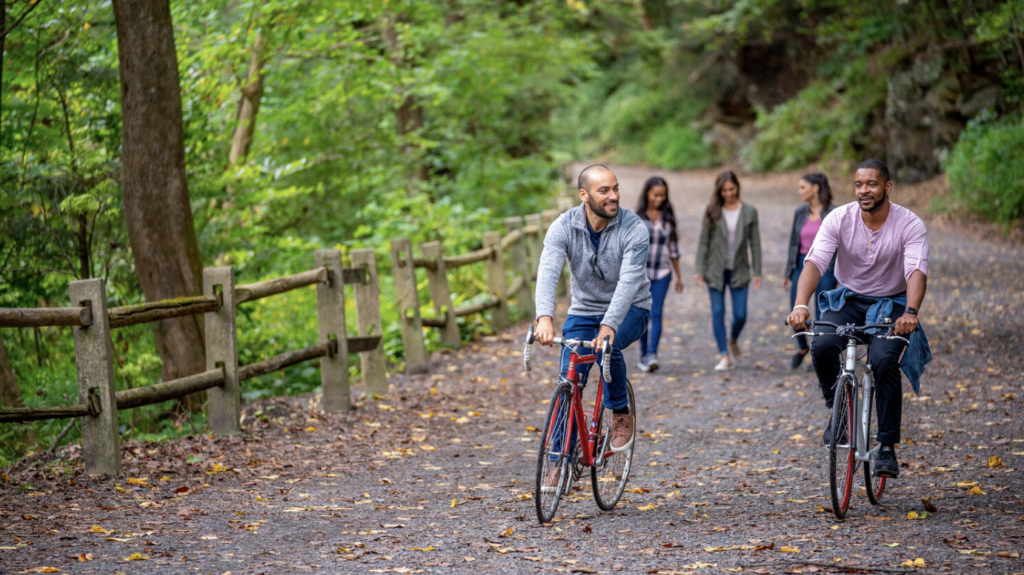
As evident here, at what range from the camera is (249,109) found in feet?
38.5

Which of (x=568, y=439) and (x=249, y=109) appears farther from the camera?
(x=249, y=109)

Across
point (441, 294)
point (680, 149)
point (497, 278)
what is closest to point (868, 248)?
point (441, 294)

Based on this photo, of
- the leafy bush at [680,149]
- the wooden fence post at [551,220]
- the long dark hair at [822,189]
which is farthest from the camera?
the leafy bush at [680,149]

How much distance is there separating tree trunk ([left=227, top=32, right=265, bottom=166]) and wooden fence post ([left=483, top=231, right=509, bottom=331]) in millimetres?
3306

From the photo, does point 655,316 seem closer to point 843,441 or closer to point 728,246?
point 728,246

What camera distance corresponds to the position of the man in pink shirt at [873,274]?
16.6 ft

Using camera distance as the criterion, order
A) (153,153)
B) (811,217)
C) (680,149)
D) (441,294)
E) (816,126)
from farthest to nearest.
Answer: (680,149) < (816,126) < (441,294) < (811,217) < (153,153)

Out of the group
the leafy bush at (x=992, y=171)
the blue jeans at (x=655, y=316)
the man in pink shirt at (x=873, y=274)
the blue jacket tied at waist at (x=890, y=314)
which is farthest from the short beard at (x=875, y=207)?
the leafy bush at (x=992, y=171)

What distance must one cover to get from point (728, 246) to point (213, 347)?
5251mm

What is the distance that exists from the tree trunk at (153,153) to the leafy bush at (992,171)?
15077mm

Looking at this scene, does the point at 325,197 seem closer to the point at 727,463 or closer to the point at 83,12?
the point at 83,12

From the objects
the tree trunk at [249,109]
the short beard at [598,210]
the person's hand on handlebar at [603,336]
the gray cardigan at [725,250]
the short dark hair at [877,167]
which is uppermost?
the tree trunk at [249,109]

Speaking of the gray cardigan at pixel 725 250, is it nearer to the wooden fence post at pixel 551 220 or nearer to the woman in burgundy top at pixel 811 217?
the woman in burgundy top at pixel 811 217

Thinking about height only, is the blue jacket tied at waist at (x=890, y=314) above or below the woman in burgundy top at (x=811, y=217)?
below
